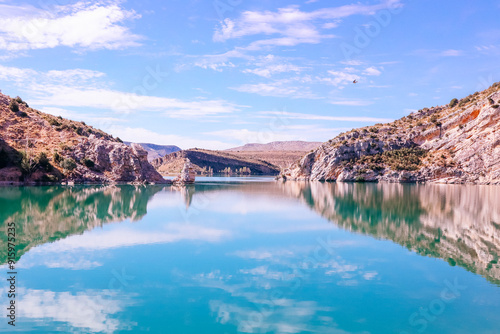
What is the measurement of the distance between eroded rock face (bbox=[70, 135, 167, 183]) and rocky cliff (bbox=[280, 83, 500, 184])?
156 feet

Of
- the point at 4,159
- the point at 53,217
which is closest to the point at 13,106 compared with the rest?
the point at 4,159

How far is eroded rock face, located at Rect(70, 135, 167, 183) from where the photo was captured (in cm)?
5984

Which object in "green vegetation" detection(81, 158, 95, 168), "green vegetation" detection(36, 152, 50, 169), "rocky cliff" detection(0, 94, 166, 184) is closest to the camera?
"rocky cliff" detection(0, 94, 166, 184)

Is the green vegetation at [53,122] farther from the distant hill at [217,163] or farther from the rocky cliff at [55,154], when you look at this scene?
the distant hill at [217,163]

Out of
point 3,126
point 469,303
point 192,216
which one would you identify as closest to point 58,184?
point 3,126

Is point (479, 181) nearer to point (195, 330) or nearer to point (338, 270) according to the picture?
point (338, 270)

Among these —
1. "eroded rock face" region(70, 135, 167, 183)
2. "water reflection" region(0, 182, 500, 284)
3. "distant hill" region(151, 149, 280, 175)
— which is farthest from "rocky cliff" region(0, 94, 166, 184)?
"distant hill" region(151, 149, 280, 175)

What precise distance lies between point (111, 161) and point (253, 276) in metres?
55.9

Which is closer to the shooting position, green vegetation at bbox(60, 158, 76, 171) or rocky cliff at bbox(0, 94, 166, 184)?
rocky cliff at bbox(0, 94, 166, 184)

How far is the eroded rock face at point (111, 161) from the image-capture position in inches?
2356

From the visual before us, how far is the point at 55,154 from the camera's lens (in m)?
55.5

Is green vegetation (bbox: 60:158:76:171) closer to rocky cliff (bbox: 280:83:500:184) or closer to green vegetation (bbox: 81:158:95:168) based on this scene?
green vegetation (bbox: 81:158:95:168)

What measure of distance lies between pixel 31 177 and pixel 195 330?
50.5 m

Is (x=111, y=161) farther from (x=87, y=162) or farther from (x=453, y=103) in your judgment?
(x=453, y=103)
